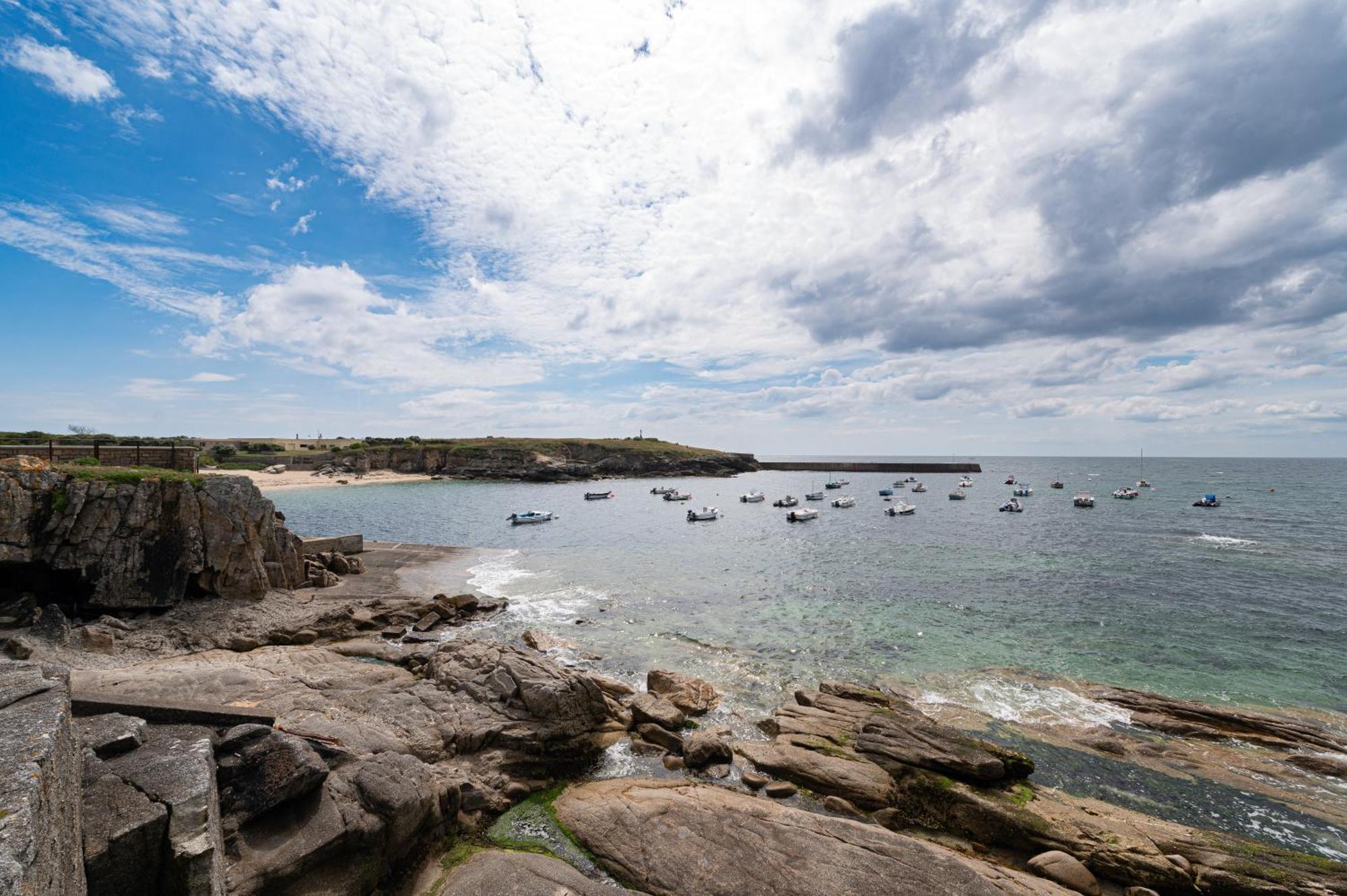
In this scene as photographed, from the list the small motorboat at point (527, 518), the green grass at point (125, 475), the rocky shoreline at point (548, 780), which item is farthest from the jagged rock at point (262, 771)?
the small motorboat at point (527, 518)

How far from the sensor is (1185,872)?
11.2 metres

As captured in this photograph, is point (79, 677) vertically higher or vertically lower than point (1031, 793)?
higher

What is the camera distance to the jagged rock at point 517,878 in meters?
9.83

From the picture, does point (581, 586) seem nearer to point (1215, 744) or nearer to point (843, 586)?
point (843, 586)

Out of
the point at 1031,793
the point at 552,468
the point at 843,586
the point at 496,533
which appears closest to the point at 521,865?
the point at 1031,793

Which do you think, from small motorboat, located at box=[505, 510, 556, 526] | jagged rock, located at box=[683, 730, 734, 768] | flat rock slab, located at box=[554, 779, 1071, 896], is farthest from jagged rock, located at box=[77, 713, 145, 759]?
small motorboat, located at box=[505, 510, 556, 526]

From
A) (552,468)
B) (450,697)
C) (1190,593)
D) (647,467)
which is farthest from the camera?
(647,467)

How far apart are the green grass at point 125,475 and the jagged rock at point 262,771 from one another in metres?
18.9

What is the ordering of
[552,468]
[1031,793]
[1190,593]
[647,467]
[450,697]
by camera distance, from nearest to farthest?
1. [1031,793]
2. [450,697]
3. [1190,593]
4. [552,468]
5. [647,467]

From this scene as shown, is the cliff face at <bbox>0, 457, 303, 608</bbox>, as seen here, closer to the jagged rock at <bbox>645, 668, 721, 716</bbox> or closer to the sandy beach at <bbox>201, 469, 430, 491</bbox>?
the jagged rock at <bbox>645, 668, 721, 716</bbox>

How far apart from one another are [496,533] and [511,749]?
4846cm

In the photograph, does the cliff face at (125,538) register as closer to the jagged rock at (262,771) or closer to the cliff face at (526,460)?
the jagged rock at (262,771)

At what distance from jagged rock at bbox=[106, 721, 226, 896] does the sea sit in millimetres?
13931

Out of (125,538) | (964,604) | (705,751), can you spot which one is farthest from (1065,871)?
(125,538)
